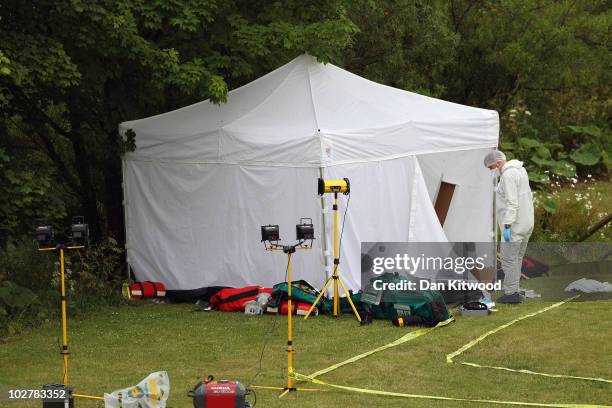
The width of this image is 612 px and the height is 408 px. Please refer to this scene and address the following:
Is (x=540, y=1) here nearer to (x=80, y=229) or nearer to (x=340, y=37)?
(x=340, y=37)

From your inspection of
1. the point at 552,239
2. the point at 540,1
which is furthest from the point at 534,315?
the point at 540,1

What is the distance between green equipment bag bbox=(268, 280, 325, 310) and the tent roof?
1.41m

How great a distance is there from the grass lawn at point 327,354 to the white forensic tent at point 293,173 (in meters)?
0.96

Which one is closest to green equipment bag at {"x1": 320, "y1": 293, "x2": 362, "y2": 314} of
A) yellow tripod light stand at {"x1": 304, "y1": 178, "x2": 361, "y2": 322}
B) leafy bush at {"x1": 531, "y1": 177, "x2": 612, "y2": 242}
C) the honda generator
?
yellow tripod light stand at {"x1": 304, "y1": 178, "x2": 361, "y2": 322}

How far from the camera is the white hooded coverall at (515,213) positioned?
41.5 feet

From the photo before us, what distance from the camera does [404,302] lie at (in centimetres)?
1177

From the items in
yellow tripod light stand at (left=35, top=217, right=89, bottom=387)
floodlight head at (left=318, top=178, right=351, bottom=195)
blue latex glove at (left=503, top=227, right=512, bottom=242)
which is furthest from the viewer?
blue latex glove at (left=503, top=227, right=512, bottom=242)

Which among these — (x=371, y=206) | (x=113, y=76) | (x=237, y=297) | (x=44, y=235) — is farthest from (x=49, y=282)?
(x=44, y=235)

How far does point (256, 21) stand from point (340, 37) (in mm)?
1249

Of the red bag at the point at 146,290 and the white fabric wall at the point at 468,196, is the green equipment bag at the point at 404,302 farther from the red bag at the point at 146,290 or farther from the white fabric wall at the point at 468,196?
the red bag at the point at 146,290

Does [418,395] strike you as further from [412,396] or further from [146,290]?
[146,290]

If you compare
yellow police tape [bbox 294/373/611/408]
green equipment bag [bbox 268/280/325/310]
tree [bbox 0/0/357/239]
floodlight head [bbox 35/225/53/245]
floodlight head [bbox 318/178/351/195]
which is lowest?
yellow police tape [bbox 294/373/611/408]

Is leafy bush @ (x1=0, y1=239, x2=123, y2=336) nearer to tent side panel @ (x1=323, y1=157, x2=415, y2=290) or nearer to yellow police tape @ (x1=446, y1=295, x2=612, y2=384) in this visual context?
tent side panel @ (x1=323, y1=157, x2=415, y2=290)

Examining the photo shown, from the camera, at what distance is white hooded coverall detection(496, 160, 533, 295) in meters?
12.7
